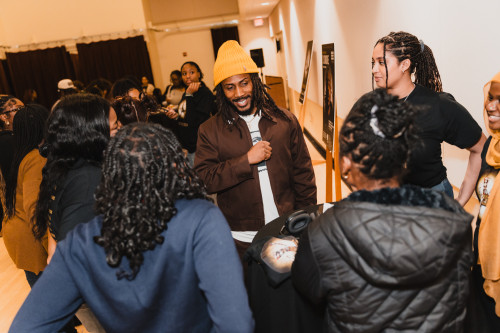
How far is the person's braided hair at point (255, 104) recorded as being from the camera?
6.49ft

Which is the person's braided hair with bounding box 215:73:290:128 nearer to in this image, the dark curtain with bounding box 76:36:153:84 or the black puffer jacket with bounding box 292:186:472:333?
the black puffer jacket with bounding box 292:186:472:333

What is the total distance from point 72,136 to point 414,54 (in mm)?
1731

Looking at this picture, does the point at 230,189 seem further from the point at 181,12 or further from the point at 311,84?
the point at 181,12

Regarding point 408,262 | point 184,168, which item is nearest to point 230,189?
point 184,168

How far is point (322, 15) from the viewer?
5246mm

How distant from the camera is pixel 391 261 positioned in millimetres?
880

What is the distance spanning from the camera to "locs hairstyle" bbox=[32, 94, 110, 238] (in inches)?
53.4

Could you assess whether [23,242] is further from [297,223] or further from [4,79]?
[4,79]

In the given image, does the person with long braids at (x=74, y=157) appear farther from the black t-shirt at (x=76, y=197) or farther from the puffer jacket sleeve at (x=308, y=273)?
the puffer jacket sleeve at (x=308, y=273)

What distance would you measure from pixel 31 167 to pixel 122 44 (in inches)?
388

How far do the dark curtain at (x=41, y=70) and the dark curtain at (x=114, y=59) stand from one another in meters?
0.53

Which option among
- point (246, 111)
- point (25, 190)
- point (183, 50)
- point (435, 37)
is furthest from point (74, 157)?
point (183, 50)

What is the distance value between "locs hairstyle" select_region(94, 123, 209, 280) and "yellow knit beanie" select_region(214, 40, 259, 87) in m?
1.04

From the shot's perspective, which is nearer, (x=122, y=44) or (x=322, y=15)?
(x=322, y=15)
